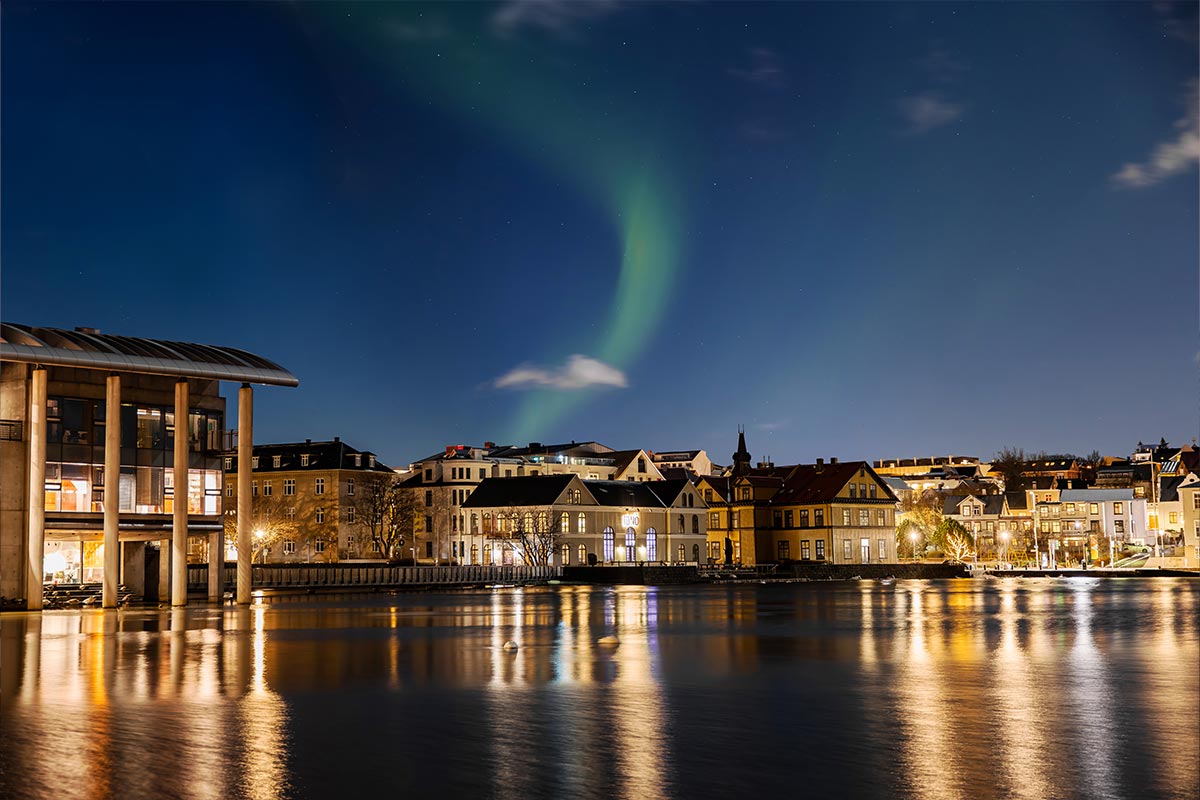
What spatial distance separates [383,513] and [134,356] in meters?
76.6

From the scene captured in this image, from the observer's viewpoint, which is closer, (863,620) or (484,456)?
(863,620)

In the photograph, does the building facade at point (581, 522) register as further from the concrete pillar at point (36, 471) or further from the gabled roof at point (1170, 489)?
the gabled roof at point (1170, 489)

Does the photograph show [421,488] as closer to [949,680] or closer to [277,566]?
[277,566]

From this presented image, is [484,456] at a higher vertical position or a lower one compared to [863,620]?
higher

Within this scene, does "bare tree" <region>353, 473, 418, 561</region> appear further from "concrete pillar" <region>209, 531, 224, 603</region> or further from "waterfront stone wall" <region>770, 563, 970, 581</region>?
"concrete pillar" <region>209, 531, 224, 603</region>

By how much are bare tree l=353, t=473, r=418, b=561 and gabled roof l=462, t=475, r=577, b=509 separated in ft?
25.6

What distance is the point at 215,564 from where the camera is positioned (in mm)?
62250

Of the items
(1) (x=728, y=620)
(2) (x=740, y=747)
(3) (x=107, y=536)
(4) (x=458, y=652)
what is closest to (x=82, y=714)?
(2) (x=740, y=747)

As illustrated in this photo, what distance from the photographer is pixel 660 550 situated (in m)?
129

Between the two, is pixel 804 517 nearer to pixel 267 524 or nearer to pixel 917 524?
pixel 917 524

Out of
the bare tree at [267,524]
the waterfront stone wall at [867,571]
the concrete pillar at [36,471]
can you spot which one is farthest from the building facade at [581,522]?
the concrete pillar at [36,471]

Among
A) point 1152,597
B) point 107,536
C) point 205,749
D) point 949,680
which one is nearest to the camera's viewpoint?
point 205,749

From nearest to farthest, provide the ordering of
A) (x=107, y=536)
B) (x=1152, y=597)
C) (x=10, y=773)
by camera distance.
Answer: (x=10, y=773), (x=107, y=536), (x=1152, y=597)

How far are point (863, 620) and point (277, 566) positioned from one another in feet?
193
